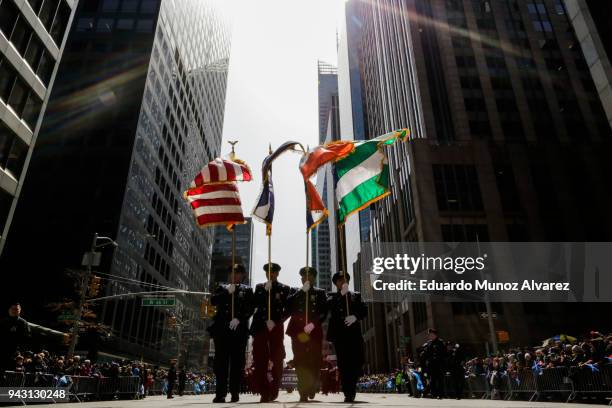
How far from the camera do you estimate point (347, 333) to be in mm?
7477

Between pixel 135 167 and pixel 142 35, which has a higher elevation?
pixel 142 35

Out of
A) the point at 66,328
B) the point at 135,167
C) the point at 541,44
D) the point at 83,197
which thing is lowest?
the point at 66,328

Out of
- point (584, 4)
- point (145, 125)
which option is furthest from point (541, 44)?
point (145, 125)

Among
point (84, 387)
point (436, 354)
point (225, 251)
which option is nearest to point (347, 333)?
point (436, 354)

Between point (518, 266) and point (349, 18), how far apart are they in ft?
315

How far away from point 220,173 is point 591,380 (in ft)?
35.2

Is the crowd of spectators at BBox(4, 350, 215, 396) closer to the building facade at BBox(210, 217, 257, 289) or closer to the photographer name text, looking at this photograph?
the photographer name text

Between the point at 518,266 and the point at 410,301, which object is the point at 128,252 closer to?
the point at 410,301

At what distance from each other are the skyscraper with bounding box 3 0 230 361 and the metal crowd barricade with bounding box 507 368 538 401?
3882 centimetres

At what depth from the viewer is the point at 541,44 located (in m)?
59.3

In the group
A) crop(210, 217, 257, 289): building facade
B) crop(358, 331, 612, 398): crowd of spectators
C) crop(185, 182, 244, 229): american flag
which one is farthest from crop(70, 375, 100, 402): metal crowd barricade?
crop(210, 217, 257, 289): building facade

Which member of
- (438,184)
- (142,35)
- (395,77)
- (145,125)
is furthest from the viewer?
(395,77)

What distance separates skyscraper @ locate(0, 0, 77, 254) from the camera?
22.8 m

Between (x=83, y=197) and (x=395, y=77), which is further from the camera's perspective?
(x=395, y=77)
